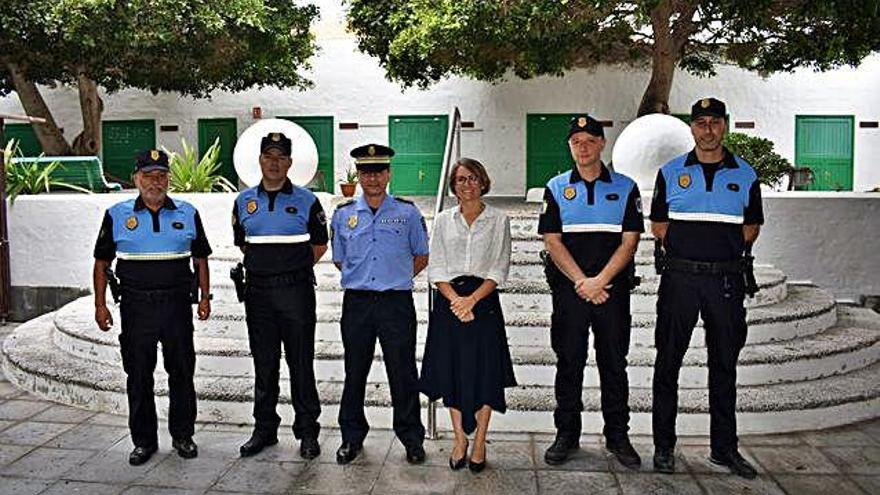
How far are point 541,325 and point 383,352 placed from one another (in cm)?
159

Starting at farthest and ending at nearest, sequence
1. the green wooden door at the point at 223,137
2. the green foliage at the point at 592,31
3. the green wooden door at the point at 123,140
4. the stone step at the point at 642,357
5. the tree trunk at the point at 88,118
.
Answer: the green wooden door at the point at 123,140 → the green wooden door at the point at 223,137 → the tree trunk at the point at 88,118 → the green foliage at the point at 592,31 → the stone step at the point at 642,357

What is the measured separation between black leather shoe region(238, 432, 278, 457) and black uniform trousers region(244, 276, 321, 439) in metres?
0.03

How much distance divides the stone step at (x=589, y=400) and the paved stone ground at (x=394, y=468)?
97 mm

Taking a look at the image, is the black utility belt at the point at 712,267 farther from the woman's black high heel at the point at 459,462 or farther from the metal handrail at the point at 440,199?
the woman's black high heel at the point at 459,462

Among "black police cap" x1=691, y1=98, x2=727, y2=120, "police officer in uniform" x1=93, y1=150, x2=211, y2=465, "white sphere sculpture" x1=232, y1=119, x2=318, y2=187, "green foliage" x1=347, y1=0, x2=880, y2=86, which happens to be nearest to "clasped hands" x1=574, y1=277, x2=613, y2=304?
"black police cap" x1=691, y1=98, x2=727, y2=120

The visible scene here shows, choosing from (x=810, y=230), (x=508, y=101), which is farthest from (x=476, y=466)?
(x=508, y=101)

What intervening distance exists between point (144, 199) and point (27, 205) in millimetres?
4905

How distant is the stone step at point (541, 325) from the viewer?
5594 millimetres

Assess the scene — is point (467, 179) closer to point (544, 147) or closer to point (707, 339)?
point (707, 339)

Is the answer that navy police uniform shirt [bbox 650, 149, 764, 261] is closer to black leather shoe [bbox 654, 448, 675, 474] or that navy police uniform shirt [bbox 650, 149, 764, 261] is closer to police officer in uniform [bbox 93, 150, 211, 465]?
black leather shoe [bbox 654, 448, 675, 474]

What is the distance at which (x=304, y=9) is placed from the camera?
12.4 meters

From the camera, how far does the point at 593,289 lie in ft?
13.4

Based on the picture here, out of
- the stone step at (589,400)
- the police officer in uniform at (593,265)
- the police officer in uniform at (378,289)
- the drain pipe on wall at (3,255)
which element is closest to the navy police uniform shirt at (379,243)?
the police officer in uniform at (378,289)

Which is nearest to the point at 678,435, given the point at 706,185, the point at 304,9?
the point at 706,185
